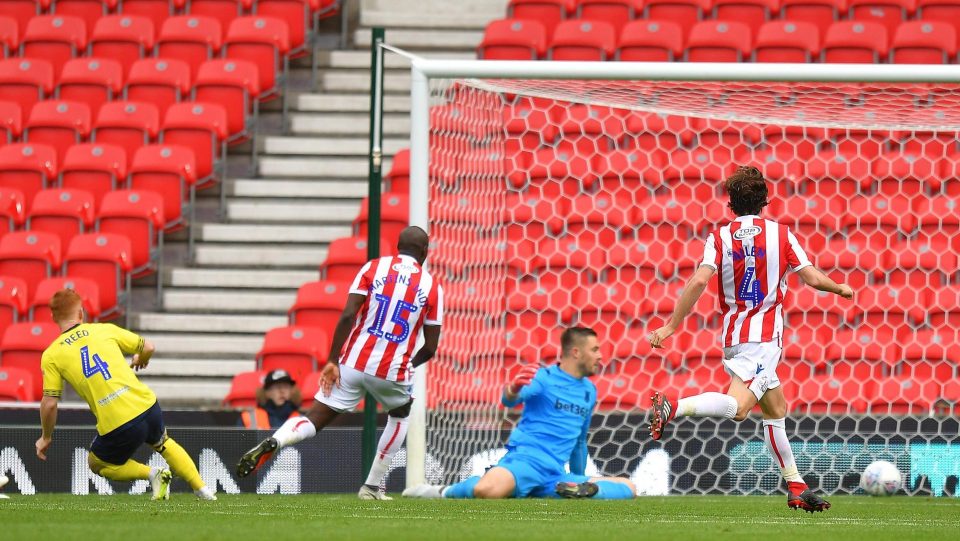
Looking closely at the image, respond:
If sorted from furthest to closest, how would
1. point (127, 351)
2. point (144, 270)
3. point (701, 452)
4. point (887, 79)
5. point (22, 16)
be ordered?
A: point (22, 16), point (144, 270), point (701, 452), point (887, 79), point (127, 351)

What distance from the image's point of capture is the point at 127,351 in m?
7.46

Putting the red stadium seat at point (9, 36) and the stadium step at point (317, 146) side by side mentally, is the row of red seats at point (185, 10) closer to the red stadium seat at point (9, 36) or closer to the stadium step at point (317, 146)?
the red stadium seat at point (9, 36)

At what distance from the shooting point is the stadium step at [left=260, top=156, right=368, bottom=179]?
13.1 meters

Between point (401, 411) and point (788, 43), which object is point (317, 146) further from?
point (401, 411)

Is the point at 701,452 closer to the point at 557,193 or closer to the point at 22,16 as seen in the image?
the point at 557,193

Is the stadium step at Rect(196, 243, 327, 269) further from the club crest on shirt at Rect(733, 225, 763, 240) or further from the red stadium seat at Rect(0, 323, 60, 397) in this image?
the club crest on shirt at Rect(733, 225, 763, 240)

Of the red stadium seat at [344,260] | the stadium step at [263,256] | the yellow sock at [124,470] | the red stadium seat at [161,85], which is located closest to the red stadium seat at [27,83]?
the red stadium seat at [161,85]

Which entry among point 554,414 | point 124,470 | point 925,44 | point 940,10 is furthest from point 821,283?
point 940,10

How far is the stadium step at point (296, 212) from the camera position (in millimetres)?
12664

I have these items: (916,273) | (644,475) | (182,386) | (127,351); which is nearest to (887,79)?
(916,273)

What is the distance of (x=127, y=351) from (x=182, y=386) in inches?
154

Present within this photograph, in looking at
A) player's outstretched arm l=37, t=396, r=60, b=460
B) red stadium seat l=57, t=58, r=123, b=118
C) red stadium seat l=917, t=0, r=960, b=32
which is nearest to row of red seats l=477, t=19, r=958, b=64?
red stadium seat l=917, t=0, r=960, b=32

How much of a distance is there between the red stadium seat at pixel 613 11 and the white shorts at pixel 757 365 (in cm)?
727

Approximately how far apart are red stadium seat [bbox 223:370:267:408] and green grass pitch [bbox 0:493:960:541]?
102 inches
